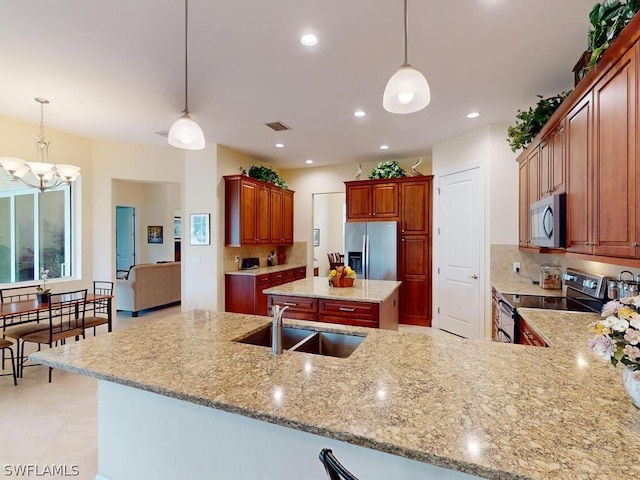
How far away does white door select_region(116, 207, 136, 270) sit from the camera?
8.53m

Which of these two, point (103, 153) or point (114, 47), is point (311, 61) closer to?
point (114, 47)

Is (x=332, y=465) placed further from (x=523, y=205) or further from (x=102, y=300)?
(x=102, y=300)

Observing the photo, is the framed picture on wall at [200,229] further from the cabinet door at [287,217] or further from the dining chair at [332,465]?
the dining chair at [332,465]

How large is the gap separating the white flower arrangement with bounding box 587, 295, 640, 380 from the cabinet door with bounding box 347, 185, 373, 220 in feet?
15.3

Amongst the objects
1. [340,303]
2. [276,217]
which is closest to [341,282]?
[340,303]

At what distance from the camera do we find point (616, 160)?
1.65 metres

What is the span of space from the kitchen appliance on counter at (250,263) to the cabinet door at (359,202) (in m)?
1.86

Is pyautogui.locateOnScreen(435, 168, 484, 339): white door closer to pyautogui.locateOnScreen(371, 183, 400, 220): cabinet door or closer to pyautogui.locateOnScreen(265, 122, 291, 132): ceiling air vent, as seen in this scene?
pyautogui.locateOnScreen(371, 183, 400, 220): cabinet door

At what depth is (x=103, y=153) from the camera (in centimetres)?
523

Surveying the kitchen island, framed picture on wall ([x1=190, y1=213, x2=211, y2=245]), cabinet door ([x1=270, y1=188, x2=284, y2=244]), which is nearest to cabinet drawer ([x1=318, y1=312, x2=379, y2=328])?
the kitchen island

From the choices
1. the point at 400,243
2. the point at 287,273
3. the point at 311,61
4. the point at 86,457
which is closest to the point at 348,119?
the point at 311,61

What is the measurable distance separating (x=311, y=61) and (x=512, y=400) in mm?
2702

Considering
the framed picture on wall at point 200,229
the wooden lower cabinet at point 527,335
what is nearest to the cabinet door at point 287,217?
the framed picture on wall at point 200,229

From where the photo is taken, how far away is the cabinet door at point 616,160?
1508 mm
